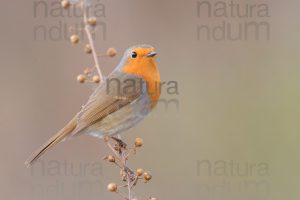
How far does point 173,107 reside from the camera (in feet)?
24.6

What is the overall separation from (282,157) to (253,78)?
1.40 m

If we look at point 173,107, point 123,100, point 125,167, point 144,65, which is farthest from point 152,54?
point 173,107

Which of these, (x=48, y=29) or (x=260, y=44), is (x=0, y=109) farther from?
(x=260, y=44)

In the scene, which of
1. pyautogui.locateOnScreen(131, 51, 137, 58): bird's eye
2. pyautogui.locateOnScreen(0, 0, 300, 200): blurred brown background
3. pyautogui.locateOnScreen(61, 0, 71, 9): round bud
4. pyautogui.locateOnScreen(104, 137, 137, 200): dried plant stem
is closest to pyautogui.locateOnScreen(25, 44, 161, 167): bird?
pyautogui.locateOnScreen(131, 51, 137, 58): bird's eye

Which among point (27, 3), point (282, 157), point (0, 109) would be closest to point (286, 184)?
point (282, 157)

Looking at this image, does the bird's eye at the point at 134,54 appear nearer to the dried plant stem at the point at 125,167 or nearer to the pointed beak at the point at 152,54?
the pointed beak at the point at 152,54

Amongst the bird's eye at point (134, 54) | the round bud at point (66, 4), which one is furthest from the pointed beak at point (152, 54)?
the round bud at point (66, 4)

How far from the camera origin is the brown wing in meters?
4.72

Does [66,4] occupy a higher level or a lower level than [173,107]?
higher

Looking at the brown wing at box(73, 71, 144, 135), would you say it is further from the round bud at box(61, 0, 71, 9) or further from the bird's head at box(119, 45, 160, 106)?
the round bud at box(61, 0, 71, 9)

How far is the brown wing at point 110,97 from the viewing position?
15.5 ft

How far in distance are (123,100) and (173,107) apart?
8.77 ft

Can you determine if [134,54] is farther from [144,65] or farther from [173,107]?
[173,107]

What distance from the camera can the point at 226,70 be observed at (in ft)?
26.6
